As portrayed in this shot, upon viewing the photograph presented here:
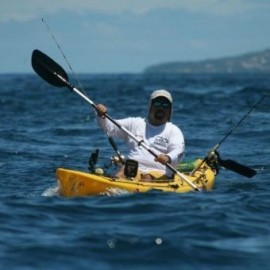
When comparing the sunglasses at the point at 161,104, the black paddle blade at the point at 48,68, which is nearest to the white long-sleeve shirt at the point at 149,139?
the sunglasses at the point at 161,104

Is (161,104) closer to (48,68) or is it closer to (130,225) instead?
(48,68)

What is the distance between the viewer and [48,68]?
480 inches

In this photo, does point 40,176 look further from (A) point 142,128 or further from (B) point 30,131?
(B) point 30,131

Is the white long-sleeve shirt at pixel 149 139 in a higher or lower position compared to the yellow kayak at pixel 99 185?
higher

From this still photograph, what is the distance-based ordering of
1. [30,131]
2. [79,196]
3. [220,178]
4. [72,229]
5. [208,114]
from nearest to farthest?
[72,229] < [79,196] < [220,178] < [30,131] < [208,114]

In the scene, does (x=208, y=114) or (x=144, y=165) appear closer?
(x=144, y=165)

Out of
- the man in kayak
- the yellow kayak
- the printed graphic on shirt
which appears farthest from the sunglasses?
the yellow kayak

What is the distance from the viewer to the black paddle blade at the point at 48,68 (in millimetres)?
12172

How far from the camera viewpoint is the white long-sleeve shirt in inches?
454

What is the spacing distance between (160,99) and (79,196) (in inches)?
75.2

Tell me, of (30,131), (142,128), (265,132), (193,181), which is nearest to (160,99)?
(142,128)

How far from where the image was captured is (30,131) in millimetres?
23266

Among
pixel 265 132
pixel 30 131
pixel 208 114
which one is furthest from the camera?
pixel 208 114

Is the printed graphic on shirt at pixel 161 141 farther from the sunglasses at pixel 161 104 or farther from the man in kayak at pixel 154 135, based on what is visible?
the sunglasses at pixel 161 104
